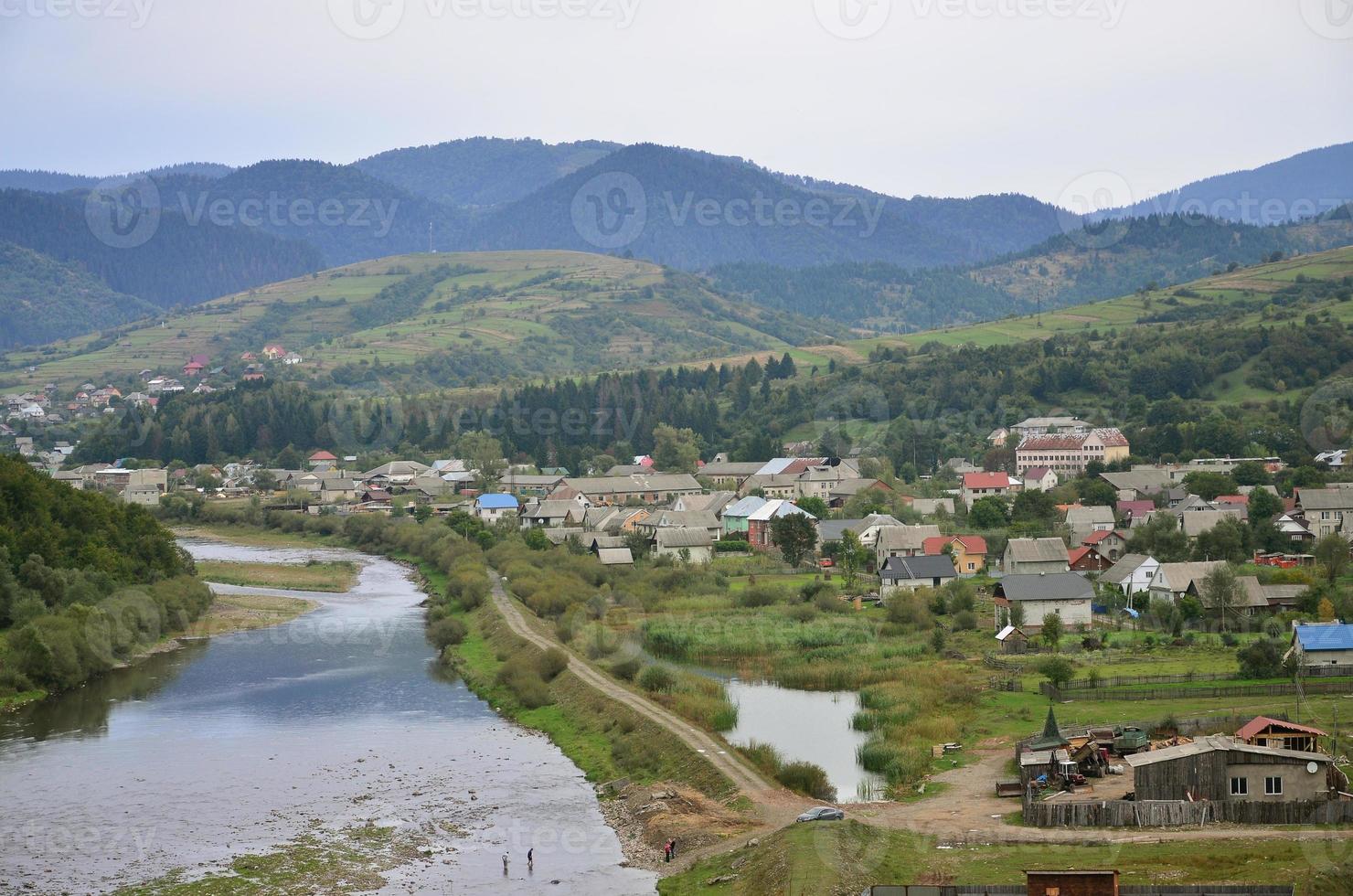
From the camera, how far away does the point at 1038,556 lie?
50.1 metres

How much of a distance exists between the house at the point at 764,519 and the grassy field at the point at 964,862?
43429 mm

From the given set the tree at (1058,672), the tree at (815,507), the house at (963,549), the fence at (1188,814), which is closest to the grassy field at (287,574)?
the tree at (815,507)

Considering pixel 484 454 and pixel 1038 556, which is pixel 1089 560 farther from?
pixel 484 454

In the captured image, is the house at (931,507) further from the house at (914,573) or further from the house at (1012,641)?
the house at (1012,641)

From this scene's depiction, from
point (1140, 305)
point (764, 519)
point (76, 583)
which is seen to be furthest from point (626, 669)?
point (1140, 305)

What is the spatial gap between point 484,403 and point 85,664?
8196cm

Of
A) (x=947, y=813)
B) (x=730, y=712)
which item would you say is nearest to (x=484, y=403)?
(x=730, y=712)

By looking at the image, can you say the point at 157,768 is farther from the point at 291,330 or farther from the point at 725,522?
the point at 291,330

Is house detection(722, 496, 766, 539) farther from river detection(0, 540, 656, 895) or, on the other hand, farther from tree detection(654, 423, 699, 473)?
river detection(0, 540, 656, 895)

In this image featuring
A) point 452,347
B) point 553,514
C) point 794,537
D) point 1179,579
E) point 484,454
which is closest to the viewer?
point 1179,579

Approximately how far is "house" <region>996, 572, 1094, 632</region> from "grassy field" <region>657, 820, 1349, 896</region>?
21115 millimetres

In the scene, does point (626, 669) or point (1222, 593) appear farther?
point (1222, 593)

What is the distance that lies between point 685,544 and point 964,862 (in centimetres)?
4355

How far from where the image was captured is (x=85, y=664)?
42.2 m
